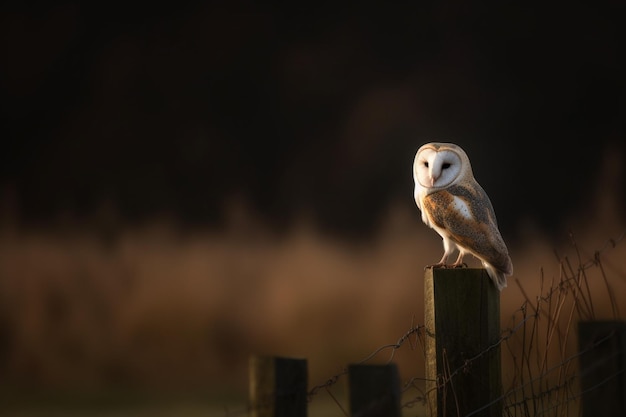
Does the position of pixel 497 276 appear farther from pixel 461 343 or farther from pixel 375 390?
pixel 375 390

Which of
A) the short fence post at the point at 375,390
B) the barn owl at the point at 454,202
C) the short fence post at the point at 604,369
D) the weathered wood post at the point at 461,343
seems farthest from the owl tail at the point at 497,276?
the short fence post at the point at 375,390

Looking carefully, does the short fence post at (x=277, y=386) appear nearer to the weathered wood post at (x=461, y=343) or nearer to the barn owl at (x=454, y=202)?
the weathered wood post at (x=461, y=343)

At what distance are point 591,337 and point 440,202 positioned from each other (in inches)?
38.7

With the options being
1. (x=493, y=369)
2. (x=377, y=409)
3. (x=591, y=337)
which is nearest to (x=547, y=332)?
(x=493, y=369)

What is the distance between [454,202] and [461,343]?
758mm

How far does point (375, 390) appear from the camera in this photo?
1.49 metres

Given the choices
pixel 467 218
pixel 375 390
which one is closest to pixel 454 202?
pixel 467 218

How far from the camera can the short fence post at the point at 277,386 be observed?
1.51 metres

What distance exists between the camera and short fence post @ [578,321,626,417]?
1890 mm

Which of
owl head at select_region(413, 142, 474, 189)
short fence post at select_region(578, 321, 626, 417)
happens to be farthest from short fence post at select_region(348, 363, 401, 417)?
owl head at select_region(413, 142, 474, 189)

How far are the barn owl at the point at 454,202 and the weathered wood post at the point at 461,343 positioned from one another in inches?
19.6

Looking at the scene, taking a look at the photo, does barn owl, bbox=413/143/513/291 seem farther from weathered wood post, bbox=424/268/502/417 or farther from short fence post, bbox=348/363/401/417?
short fence post, bbox=348/363/401/417

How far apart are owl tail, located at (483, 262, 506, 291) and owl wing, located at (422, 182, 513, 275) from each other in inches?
5.2

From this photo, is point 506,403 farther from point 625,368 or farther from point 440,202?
point 440,202
